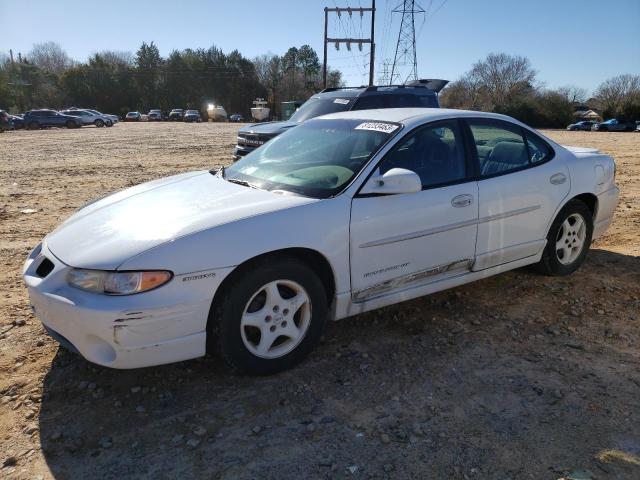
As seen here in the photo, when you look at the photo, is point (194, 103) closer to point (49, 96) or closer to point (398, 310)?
point (49, 96)

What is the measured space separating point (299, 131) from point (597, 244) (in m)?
3.73

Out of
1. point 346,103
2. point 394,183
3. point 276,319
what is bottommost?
point 276,319

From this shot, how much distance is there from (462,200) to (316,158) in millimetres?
1088

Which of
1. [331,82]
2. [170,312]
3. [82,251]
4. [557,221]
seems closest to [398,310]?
[557,221]

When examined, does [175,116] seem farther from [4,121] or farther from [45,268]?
[45,268]

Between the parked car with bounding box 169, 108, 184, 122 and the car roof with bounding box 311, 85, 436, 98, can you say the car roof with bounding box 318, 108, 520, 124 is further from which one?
the parked car with bounding box 169, 108, 184, 122

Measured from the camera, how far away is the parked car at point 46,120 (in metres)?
38.6

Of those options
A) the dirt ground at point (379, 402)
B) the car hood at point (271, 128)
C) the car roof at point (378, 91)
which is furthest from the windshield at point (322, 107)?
the dirt ground at point (379, 402)

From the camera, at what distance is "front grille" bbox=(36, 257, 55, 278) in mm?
2908

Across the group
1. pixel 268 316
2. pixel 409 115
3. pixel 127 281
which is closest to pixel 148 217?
pixel 127 281

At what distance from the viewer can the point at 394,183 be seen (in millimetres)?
3178

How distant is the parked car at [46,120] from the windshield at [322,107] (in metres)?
35.5

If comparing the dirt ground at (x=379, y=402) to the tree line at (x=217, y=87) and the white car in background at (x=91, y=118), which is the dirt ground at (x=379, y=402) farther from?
the tree line at (x=217, y=87)

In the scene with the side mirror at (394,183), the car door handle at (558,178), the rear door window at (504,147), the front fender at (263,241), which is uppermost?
the rear door window at (504,147)
